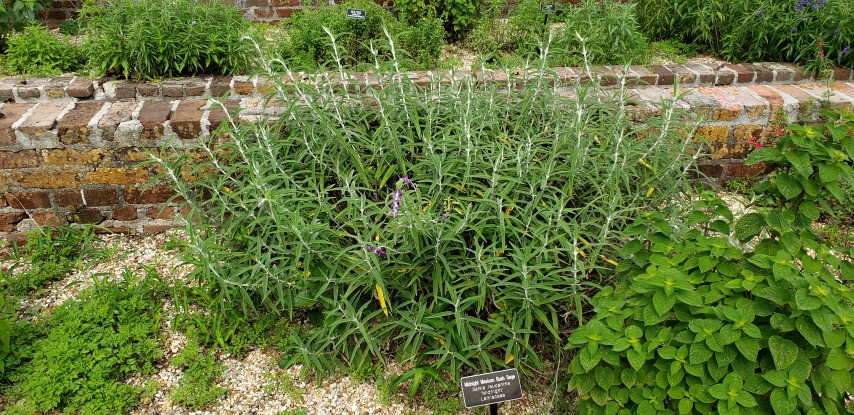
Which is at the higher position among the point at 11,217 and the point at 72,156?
the point at 72,156

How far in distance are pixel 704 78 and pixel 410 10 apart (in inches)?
90.9

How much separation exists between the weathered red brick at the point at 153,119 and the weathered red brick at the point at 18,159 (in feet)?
1.89

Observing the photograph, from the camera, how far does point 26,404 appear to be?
2361 mm

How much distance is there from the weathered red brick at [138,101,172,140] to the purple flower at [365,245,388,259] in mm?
1481

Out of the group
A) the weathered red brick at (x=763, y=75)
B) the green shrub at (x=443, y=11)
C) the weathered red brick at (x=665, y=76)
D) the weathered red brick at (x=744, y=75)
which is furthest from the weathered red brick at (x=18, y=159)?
the weathered red brick at (x=763, y=75)

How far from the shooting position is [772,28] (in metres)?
4.24

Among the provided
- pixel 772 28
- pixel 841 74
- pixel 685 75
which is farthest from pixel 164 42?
pixel 841 74

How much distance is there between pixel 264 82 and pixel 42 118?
1.18 meters

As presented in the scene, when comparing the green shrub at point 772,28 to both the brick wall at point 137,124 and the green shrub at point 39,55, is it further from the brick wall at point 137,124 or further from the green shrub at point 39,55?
the green shrub at point 39,55

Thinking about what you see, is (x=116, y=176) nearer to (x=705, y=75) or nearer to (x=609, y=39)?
(x=609, y=39)

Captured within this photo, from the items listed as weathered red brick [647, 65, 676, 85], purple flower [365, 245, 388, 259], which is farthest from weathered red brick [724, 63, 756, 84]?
purple flower [365, 245, 388, 259]

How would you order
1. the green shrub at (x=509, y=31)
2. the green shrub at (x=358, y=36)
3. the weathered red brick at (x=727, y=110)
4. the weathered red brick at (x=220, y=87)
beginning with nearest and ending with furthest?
the weathered red brick at (x=727, y=110) < the weathered red brick at (x=220, y=87) < the green shrub at (x=358, y=36) < the green shrub at (x=509, y=31)

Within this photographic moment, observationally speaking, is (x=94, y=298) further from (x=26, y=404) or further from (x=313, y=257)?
(x=313, y=257)

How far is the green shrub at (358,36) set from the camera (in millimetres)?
4398
